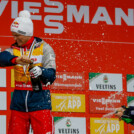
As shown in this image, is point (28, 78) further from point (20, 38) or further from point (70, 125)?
point (70, 125)

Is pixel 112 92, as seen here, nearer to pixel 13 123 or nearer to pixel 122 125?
pixel 122 125

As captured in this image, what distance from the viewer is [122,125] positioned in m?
6.21

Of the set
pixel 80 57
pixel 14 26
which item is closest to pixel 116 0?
pixel 80 57

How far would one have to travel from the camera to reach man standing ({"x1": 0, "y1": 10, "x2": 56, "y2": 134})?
14.2ft

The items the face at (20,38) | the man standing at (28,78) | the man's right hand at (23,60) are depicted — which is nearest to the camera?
the man's right hand at (23,60)

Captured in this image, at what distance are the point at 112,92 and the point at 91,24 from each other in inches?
30.9

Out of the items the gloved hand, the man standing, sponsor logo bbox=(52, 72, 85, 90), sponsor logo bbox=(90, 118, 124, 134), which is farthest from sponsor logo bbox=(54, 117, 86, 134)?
the gloved hand

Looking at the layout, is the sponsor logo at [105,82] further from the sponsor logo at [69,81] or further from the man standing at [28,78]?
the man standing at [28,78]

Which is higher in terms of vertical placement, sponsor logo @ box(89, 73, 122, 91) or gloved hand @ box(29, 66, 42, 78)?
sponsor logo @ box(89, 73, 122, 91)

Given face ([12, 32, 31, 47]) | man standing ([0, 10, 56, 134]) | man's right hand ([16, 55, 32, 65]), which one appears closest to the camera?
man's right hand ([16, 55, 32, 65])

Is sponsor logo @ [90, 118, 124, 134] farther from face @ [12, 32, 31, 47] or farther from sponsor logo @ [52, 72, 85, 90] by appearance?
face @ [12, 32, 31, 47]

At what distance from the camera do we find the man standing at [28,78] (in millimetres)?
4332

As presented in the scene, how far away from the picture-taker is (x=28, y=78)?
443cm

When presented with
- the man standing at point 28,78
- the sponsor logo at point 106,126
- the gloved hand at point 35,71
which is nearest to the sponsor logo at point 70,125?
the sponsor logo at point 106,126
